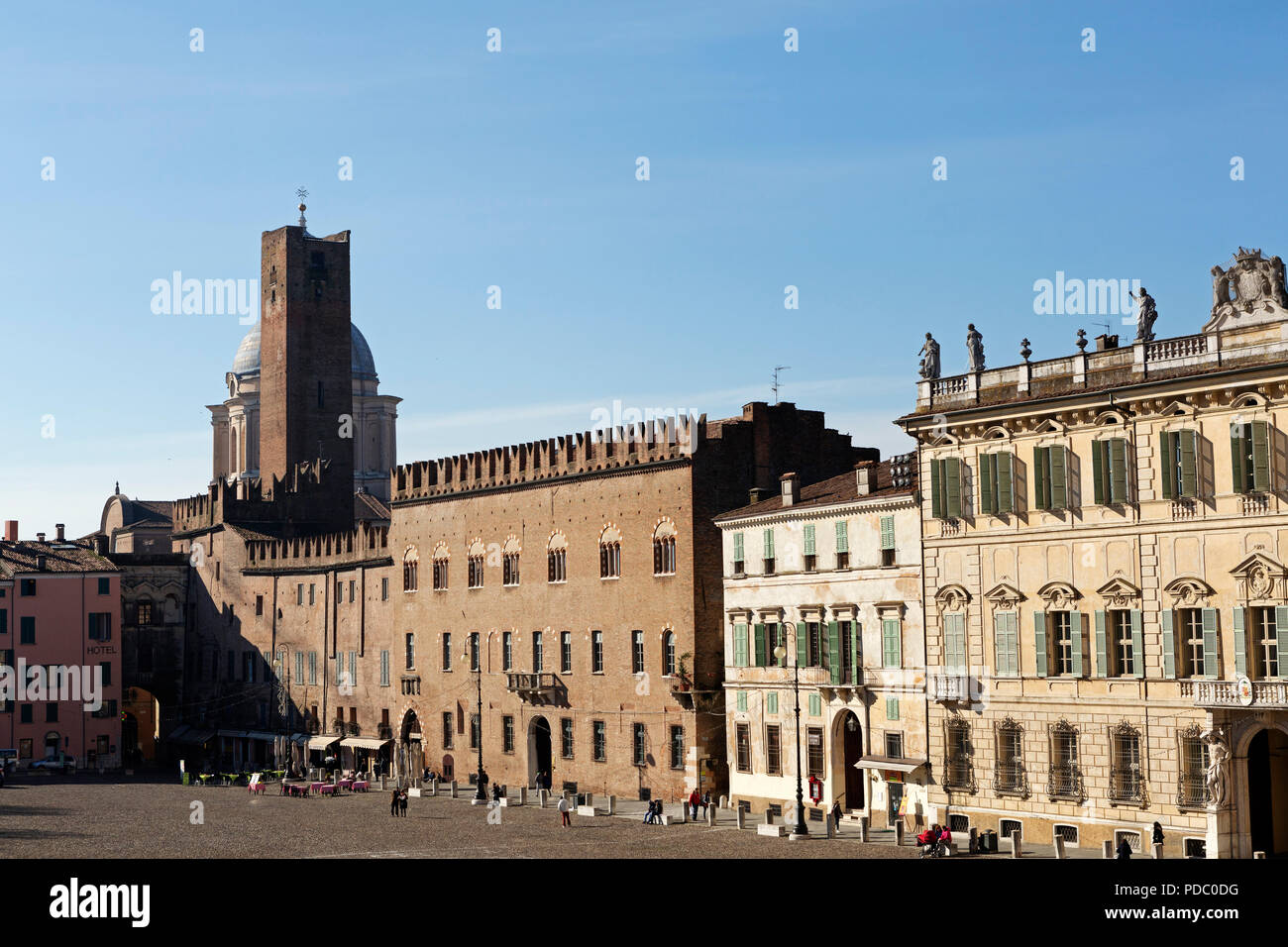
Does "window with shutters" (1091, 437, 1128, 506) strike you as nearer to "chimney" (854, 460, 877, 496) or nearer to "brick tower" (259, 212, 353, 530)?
"chimney" (854, 460, 877, 496)

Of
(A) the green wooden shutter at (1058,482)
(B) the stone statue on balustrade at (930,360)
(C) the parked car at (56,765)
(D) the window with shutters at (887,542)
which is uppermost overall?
(B) the stone statue on balustrade at (930,360)

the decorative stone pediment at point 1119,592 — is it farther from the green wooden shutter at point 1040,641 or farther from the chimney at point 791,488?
the chimney at point 791,488

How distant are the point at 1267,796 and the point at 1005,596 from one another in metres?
8.35

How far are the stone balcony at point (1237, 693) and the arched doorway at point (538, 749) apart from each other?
31454 mm

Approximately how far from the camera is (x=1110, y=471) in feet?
138

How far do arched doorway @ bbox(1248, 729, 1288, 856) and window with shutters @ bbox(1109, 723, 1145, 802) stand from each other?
2.68 m

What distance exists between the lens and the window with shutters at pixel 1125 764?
41281 mm

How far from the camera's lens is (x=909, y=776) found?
47156 mm

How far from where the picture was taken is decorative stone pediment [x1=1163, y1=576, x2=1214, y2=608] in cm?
3988

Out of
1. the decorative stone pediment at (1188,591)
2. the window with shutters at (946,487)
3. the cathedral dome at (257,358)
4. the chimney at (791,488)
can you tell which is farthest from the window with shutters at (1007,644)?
the cathedral dome at (257,358)

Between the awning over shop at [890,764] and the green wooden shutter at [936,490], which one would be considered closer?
the green wooden shutter at [936,490]

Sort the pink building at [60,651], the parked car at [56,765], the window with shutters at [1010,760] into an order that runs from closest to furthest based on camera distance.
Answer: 1. the window with shutters at [1010,760]
2. the parked car at [56,765]
3. the pink building at [60,651]
